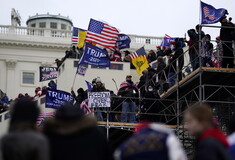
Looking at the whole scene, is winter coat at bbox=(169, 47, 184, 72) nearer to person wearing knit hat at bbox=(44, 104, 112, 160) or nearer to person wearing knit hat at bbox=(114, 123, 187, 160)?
person wearing knit hat at bbox=(44, 104, 112, 160)

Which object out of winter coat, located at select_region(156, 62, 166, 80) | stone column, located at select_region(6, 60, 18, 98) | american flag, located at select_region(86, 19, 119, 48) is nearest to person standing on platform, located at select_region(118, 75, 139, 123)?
winter coat, located at select_region(156, 62, 166, 80)

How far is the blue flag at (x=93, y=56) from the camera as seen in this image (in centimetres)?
2933

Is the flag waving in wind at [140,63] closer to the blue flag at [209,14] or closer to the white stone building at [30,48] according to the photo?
the blue flag at [209,14]

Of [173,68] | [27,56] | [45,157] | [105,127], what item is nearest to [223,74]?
[173,68]

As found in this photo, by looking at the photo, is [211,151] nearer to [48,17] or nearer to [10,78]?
[10,78]

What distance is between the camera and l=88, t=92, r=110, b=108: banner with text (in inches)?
966

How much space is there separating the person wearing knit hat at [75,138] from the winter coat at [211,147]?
3.10 feet

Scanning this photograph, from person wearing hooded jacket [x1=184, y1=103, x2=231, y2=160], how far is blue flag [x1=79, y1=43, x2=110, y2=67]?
20948 mm

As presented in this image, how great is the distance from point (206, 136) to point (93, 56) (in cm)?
2140

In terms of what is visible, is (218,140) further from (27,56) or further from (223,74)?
(27,56)

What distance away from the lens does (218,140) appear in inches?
324

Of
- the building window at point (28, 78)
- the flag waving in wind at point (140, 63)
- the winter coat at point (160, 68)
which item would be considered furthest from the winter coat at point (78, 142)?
the building window at point (28, 78)

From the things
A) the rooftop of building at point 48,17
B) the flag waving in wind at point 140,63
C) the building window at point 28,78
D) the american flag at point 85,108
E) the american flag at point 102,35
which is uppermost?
the rooftop of building at point 48,17

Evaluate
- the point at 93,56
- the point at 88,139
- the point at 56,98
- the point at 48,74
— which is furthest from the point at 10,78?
the point at 88,139
